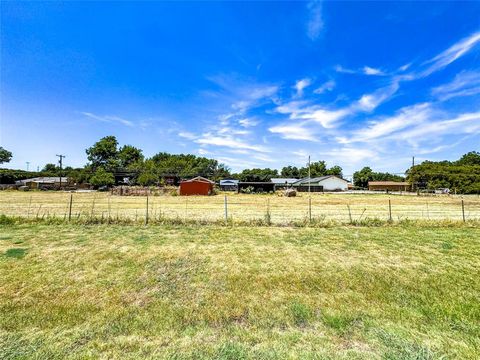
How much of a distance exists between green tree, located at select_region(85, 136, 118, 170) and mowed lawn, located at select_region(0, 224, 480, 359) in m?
83.3

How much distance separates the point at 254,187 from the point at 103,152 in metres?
53.3

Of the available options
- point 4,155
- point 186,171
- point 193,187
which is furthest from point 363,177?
point 4,155

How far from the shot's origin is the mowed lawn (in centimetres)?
394

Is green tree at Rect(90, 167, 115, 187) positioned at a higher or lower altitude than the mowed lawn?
higher

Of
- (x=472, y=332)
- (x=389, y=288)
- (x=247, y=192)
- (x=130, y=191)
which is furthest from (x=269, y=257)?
(x=247, y=192)

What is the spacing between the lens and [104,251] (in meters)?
8.27

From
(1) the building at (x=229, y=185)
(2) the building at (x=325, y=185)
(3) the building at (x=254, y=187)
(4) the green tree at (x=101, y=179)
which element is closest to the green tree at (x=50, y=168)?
(4) the green tree at (x=101, y=179)

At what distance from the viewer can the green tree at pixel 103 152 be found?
84750mm

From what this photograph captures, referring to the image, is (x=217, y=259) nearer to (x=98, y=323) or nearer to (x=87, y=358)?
(x=98, y=323)

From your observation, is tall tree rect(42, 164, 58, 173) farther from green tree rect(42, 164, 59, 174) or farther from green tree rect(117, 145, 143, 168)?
green tree rect(117, 145, 143, 168)

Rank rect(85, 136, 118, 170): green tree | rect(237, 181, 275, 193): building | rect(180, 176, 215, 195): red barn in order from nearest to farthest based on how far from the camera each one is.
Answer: rect(180, 176, 215, 195): red barn
rect(237, 181, 275, 193): building
rect(85, 136, 118, 170): green tree

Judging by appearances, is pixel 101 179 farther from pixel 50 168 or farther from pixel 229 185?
pixel 50 168

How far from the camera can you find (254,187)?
60.7 metres

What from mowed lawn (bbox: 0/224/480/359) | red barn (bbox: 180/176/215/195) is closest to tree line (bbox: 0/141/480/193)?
red barn (bbox: 180/176/215/195)
